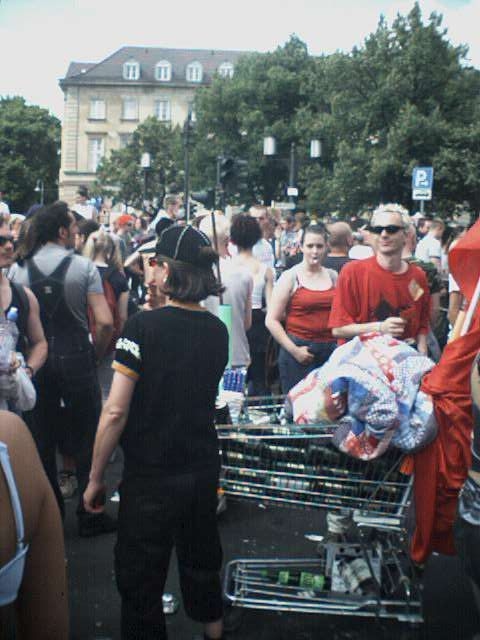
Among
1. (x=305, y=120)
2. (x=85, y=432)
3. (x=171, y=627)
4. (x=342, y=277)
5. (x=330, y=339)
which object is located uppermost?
(x=305, y=120)

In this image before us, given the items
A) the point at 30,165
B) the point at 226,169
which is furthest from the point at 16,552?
the point at 30,165

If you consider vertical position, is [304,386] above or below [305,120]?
below

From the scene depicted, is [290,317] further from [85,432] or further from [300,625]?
[300,625]

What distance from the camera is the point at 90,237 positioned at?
24.9ft

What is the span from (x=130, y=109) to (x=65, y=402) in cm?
9463

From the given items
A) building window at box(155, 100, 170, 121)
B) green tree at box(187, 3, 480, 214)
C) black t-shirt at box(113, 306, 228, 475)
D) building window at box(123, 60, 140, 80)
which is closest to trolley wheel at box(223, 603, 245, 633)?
black t-shirt at box(113, 306, 228, 475)

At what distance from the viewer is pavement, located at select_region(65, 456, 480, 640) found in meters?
4.27

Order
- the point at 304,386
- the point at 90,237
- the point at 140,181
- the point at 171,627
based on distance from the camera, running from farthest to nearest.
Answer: the point at 140,181, the point at 90,237, the point at 171,627, the point at 304,386

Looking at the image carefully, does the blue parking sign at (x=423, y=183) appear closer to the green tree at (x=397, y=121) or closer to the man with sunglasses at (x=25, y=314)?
the man with sunglasses at (x=25, y=314)

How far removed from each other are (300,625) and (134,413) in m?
1.58

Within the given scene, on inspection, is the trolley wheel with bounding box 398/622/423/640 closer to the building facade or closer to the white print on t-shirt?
the white print on t-shirt

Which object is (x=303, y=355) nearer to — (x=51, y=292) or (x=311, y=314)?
(x=311, y=314)

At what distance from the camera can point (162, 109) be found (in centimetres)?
9806

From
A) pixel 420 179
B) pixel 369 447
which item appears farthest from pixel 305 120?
pixel 369 447
